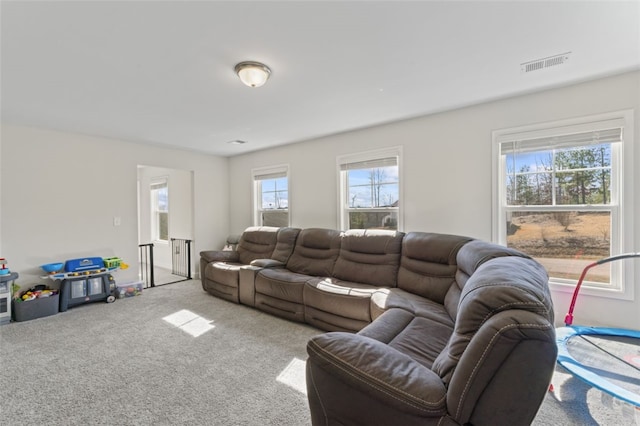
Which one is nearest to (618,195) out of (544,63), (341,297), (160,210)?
(544,63)

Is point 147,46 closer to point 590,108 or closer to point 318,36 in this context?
point 318,36

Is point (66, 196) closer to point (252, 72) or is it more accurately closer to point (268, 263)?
point (268, 263)

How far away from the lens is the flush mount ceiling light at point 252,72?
2156 millimetres

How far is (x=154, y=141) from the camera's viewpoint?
450cm

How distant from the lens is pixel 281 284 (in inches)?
129

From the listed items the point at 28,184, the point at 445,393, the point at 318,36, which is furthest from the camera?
the point at 28,184

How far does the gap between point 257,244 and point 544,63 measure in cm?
410

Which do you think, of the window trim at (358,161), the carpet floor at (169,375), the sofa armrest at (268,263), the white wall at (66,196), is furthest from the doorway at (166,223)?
the window trim at (358,161)

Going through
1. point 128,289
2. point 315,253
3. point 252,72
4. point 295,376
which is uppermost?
point 252,72

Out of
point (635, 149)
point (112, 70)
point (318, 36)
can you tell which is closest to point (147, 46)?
point (112, 70)

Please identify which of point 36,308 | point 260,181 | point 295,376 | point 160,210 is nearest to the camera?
point 295,376

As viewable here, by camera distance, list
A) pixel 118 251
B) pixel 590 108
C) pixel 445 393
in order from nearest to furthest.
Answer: pixel 445 393
pixel 590 108
pixel 118 251

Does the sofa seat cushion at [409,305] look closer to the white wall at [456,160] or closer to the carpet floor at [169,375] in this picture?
the carpet floor at [169,375]

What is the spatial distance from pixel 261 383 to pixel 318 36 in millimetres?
2499
